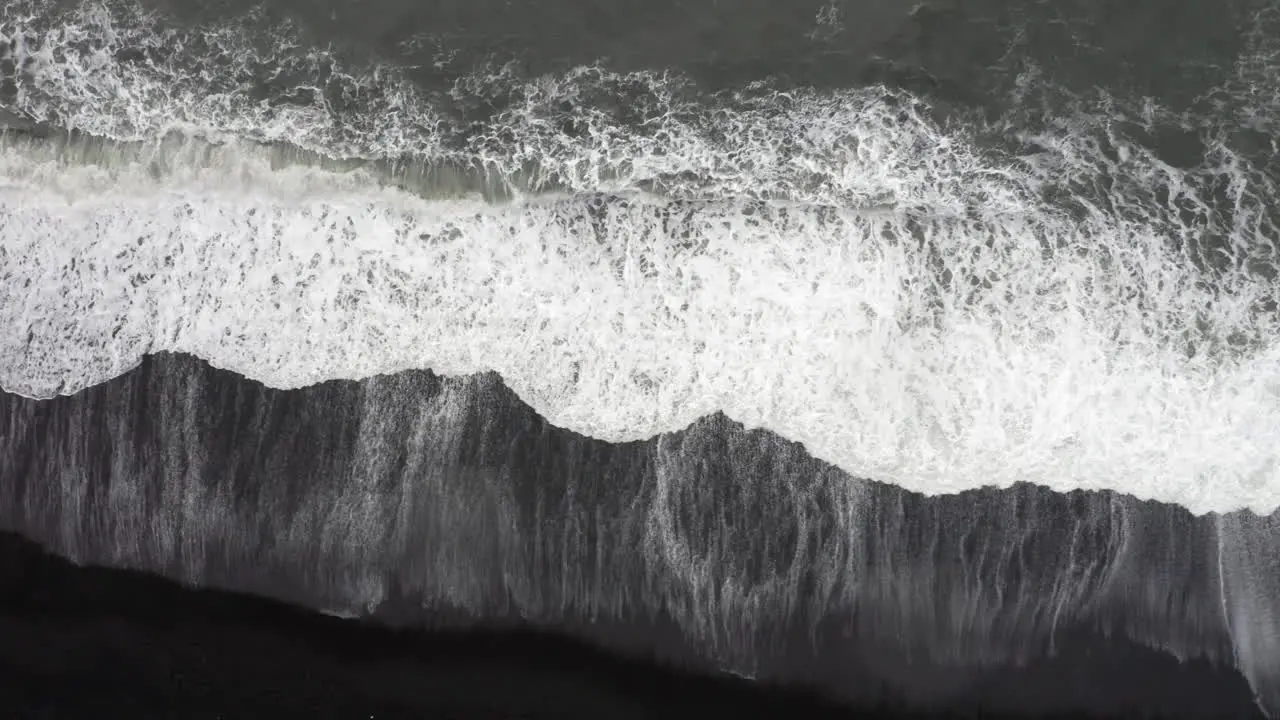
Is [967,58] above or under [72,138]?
above

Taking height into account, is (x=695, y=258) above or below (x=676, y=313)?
above

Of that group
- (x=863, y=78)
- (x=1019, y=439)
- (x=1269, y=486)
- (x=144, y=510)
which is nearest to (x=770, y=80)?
(x=863, y=78)

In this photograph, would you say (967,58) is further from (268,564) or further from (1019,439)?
(268,564)

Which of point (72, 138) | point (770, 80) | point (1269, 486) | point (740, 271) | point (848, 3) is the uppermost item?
point (848, 3)
